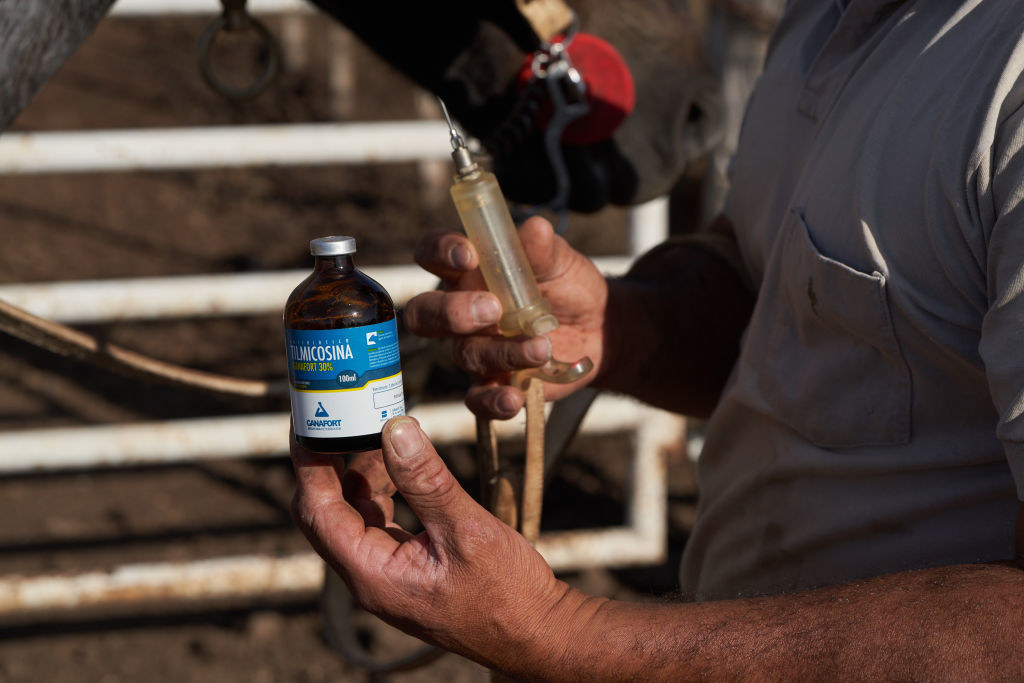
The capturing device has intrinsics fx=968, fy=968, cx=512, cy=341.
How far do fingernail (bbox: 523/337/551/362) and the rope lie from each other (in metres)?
0.73

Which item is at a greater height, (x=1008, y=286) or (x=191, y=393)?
(x=1008, y=286)

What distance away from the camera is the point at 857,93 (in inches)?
38.0

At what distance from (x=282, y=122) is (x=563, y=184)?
425cm

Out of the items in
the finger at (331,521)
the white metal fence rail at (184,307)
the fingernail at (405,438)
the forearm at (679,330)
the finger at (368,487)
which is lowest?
the white metal fence rail at (184,307)

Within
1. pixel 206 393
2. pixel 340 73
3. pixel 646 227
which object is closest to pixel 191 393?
pixel 206 393

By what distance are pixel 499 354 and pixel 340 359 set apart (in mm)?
289

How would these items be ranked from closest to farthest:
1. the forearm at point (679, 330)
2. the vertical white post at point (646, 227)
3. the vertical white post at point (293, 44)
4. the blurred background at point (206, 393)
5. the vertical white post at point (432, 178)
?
1. the forearm at point (679, 330)
2. the vertical white post at point (646, 227)
3. the blurred background at point (206, 393)
4. the vertical white post at point (432, 178)
5. the vertical white post at point (293, 44)

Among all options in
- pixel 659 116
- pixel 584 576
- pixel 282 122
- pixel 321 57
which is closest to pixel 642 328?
pixel 659 116

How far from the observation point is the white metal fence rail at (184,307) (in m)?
1.99

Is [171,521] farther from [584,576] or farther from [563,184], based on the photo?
[563,184]

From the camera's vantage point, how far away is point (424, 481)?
787mm

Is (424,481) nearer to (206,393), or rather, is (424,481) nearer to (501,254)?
(501,254)

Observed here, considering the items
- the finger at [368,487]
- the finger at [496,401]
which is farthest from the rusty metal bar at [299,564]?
the finger at [368,487]

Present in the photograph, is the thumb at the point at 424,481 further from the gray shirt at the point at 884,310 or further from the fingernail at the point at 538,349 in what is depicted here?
the gray shirt at the point at 884,310
